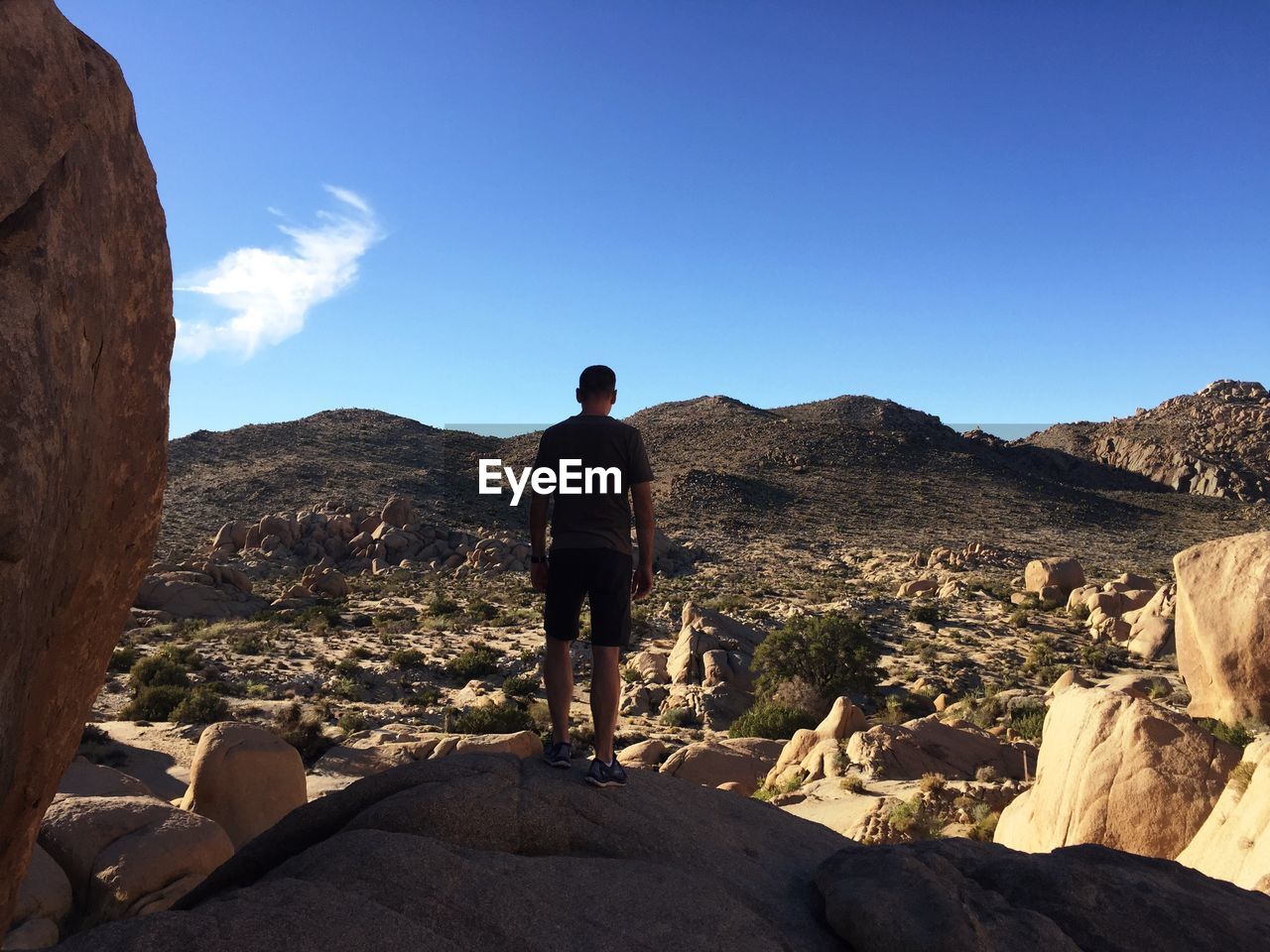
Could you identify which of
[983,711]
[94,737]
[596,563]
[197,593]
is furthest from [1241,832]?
[197,593]

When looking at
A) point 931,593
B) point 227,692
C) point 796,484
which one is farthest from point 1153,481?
point 227,692

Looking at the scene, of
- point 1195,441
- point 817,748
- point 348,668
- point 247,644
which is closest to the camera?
point 817,748

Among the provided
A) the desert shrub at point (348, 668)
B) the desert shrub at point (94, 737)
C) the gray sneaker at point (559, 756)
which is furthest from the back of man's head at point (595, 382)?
the desert shrub at point (348, 668)

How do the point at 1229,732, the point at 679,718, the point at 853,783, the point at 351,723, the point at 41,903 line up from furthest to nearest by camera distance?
1. the point at 679,718
2. the point at 351,723
3. the point at 853,783
4. the point at 1229,732
5. the point at 41,903

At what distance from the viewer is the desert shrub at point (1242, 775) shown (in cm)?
702

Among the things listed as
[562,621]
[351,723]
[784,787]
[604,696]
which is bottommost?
[784,787]

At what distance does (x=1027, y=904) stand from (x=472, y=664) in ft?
65.7

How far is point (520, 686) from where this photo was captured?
67.8 ft

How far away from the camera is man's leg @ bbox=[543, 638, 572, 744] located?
5.24 metres

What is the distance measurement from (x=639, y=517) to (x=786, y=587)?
32.5m

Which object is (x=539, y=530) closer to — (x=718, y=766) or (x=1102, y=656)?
(x=718, y=766)

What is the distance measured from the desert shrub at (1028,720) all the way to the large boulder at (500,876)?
12.1m

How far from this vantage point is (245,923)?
A: 3.07 metres

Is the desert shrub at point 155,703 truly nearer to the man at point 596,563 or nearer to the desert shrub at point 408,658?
the desert shrub at point 408,658
